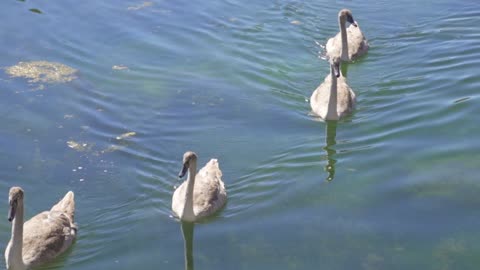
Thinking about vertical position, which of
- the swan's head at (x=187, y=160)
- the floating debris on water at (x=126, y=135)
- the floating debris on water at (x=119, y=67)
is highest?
the swan's head at (x=187, y=160)

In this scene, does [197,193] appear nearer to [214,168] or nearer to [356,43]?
[214,168]

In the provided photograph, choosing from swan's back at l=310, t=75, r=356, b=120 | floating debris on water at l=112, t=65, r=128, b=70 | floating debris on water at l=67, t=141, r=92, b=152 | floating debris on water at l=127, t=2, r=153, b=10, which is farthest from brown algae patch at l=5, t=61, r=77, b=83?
swan's back at l=310, t=75, r=356, b=120

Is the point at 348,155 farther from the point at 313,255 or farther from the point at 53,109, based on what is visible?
the point at 53,109

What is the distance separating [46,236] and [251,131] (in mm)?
5527

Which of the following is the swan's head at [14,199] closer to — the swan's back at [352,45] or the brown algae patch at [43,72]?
the brown algae patch at [43,72]

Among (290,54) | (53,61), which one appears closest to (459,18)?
(290,54)

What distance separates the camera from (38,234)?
45.7 ft

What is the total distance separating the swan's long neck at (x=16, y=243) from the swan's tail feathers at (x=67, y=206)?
1134 mm

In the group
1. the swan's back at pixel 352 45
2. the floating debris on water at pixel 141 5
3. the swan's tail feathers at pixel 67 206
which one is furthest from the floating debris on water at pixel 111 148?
the floating debris on water at pixel 141 5

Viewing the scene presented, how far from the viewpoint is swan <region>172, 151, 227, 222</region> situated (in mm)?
14648

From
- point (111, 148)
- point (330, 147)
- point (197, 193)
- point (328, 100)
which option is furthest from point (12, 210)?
point (328, 100)

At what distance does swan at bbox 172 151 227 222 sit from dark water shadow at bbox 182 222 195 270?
4.1 inches

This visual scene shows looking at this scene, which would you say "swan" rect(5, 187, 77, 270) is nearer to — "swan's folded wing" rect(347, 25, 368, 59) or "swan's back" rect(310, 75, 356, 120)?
"swan's back" rect(310, 75, 356, 120)

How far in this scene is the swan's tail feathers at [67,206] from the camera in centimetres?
1438
